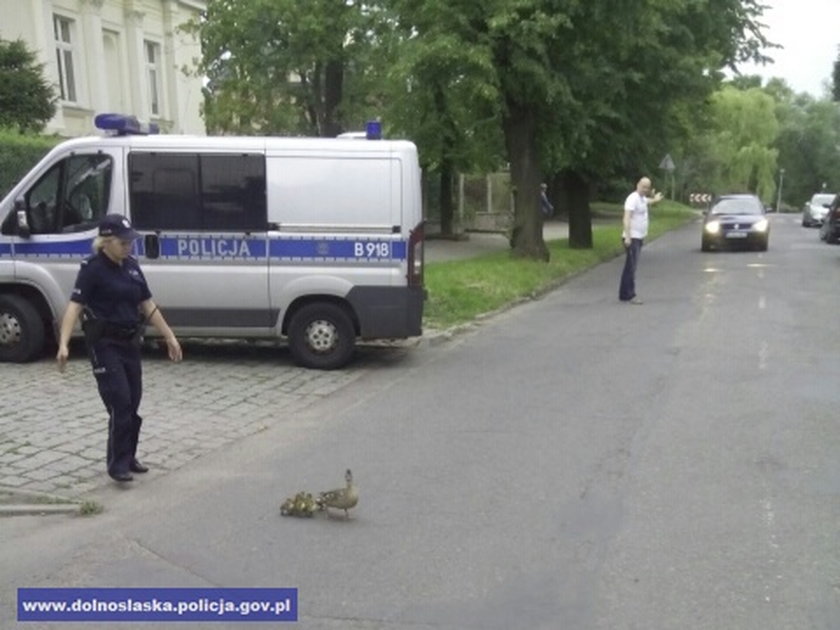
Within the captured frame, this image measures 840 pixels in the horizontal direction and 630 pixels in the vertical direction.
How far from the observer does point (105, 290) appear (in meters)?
6.18

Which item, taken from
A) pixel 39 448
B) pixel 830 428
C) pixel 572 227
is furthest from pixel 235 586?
pixel 572 227

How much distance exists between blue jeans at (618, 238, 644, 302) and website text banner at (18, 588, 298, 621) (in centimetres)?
1200

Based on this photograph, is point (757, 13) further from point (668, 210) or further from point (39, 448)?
point (668, 210)

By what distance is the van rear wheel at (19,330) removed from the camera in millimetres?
10172

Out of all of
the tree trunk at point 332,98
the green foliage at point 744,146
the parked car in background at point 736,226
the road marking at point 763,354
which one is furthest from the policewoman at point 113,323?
the green foliage at point 744,146

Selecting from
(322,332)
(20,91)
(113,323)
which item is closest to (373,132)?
(322,332)

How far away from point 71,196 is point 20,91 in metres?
13.9

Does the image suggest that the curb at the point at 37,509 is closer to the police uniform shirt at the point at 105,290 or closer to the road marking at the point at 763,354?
the police uniform shirt at the point at 105,290

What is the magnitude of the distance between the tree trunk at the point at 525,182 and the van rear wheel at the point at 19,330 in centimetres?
1302

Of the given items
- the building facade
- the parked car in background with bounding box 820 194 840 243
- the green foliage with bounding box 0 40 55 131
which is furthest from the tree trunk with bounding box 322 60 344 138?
the parked car in background with bounding box 820 194 840 243

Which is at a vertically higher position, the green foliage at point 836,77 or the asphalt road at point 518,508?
the green foliage at point 836,77

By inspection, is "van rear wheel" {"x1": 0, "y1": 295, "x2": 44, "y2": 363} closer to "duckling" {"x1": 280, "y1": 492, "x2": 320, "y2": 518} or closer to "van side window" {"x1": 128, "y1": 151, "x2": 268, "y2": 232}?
"van side window" {"x1": 128, "y1": 151, "x2": 268, "y2": 232}

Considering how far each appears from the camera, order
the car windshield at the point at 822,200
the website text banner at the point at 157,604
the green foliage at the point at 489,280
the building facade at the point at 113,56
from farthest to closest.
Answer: the car windshield at the point at 822,200 < the building facade at the point at 113,56 < the green foliage at the point at 489,280 < the website text banner at the point at 157,604

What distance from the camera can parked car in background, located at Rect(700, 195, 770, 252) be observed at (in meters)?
27.7
